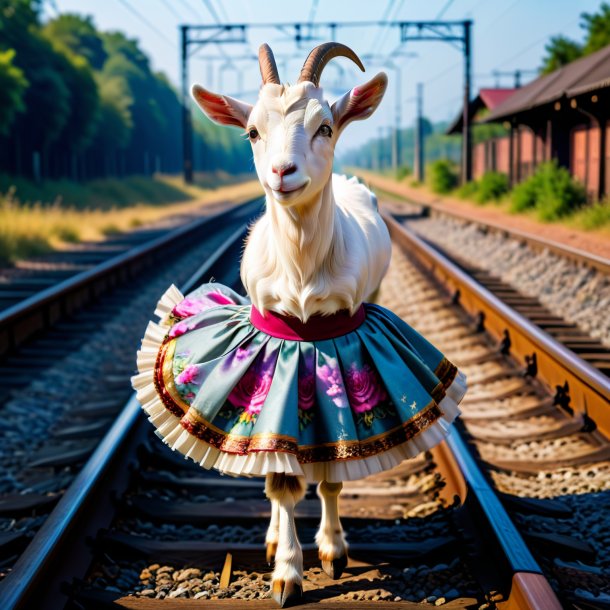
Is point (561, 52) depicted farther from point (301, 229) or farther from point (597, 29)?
point (301, 229)

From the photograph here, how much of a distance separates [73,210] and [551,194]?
17288 millimetres

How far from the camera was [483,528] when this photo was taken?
3.59 metres

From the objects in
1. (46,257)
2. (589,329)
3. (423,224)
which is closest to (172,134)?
(423,224)

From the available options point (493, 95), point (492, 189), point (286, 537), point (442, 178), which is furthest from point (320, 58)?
point (442, 178)

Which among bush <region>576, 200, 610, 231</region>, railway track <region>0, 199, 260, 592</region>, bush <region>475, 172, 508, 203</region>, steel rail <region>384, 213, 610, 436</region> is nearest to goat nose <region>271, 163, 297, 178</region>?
railway track <region>0, 199, 260, 592</region>

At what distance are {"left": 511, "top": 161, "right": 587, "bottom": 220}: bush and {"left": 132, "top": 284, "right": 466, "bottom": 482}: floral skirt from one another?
56.6ft

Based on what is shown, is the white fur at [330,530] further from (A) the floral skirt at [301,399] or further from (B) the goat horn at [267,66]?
(B) the goat horn at [267,66]

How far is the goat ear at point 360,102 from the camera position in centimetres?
298

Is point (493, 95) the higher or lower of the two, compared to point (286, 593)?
higher

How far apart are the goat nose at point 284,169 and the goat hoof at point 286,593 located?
158 cm

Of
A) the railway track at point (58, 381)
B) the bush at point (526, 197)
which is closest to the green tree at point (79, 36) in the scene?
the bush at point (526, 197)

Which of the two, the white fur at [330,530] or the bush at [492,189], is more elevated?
the bush at [492,189]

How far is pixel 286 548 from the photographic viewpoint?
3219 millimetres

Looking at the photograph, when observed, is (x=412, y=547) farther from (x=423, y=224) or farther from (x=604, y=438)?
(x=423, y=224)
